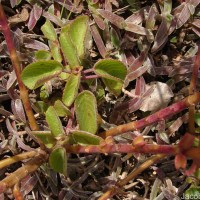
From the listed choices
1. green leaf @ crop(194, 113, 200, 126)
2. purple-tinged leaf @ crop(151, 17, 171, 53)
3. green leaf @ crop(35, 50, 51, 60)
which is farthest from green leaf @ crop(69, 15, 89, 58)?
green leaf @ crop(194, 113, 200, 126)

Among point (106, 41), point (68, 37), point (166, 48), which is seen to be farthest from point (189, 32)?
point (68, 37)

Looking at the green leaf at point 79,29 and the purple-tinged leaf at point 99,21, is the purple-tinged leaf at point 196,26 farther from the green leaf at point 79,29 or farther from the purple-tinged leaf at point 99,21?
the green leaf at point 79,29

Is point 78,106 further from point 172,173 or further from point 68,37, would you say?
point 172,173

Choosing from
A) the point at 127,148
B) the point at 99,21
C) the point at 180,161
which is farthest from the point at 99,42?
the point at 180,161

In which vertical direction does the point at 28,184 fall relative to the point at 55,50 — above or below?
below

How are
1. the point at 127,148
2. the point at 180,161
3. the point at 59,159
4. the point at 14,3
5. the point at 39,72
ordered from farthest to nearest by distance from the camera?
1. the point at 14,3
2. the point at 39,72
3. the point at 59,159
4. the point at 127,148
5. the point at 180,161

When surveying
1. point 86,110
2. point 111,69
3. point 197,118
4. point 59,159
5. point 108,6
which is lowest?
point 197,118

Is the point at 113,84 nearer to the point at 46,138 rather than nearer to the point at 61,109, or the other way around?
the point at 61,109
